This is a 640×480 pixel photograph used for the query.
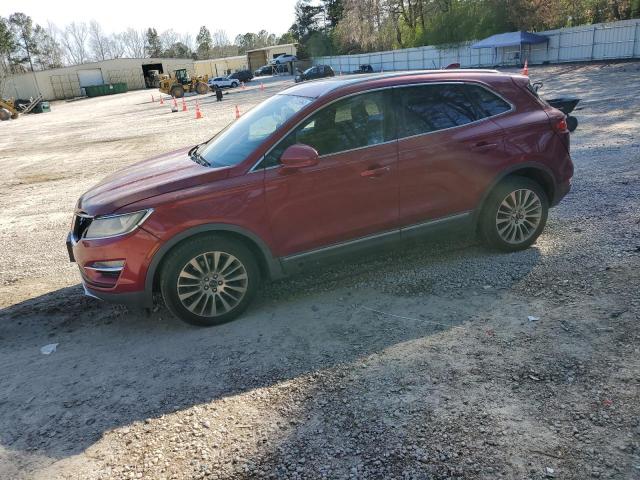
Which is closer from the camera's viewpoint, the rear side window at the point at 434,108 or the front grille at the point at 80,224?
the front grille at the point at 80,224

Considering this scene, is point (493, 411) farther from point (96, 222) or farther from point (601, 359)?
point (96, 222)

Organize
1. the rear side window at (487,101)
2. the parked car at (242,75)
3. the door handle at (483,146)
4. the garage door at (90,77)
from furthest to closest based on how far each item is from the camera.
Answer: the garage door at (90,77)
the parked car at (242,75)
the rear side window at (487,101)
the door handle at (483,146)

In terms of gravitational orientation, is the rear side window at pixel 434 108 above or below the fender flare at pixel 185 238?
above

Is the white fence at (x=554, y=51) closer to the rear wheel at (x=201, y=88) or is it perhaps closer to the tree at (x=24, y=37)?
the rear wheel at (x=201, y=88)

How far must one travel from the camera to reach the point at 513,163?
496 centimetres

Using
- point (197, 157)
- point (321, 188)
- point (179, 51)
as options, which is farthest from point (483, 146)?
point (179, 51)

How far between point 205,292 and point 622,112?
41.6 ft

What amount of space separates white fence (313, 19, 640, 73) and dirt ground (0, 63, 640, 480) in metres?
28.7

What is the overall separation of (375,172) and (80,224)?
260 centimetres

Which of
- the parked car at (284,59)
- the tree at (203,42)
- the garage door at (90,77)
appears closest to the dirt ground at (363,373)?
the parked car at (284,59)

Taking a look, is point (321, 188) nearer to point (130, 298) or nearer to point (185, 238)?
point (185, 238)

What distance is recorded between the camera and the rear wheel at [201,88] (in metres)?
47.9

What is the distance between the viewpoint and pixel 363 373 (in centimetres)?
350

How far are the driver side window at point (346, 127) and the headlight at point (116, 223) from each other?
1114 mm
